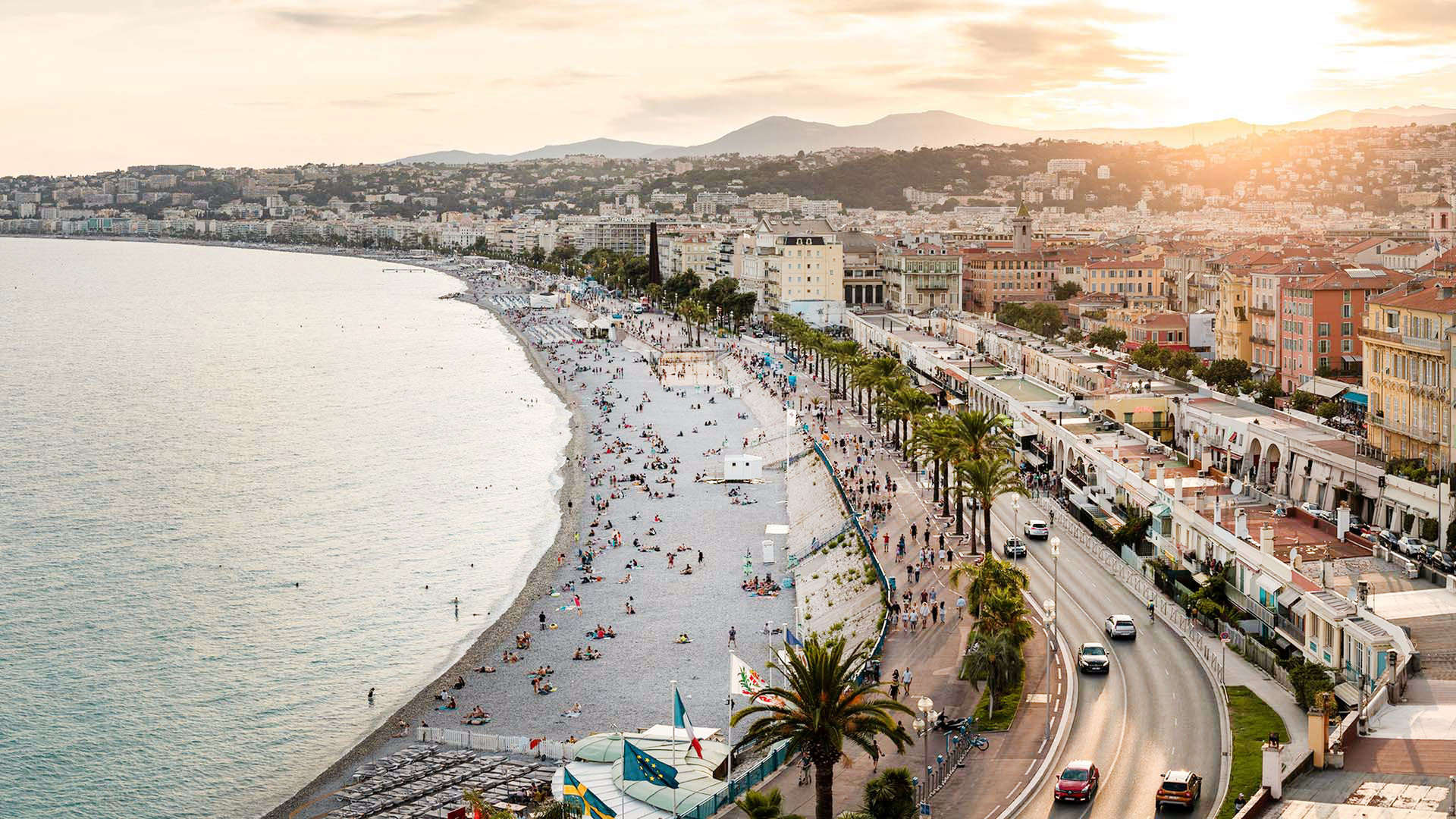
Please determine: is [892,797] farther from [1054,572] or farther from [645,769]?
[1054,572]

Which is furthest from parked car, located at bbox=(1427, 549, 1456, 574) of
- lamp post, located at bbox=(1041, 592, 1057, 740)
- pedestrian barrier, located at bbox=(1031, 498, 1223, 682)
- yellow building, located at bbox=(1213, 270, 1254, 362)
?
yellow building, located at bbox=(1213, 270, 1254, 362)

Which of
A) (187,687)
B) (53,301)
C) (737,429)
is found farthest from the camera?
(53,301)

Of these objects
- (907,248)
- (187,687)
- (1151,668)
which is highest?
(907,248)

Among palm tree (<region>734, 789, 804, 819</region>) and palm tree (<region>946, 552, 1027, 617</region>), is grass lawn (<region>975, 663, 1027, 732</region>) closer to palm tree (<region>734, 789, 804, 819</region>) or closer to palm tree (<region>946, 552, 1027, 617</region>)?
palm tree (<region>946, 552, 1027, 617</region>)

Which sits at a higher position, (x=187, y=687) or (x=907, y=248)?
(x=907, y=248)

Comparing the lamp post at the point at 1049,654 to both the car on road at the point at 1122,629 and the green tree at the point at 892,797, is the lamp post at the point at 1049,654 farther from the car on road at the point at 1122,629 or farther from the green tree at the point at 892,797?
the green tree at the point at 892,797

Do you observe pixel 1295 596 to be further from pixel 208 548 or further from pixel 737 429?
pixel 737 429

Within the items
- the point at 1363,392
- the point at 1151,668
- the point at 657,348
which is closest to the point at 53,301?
the point at 657,348
